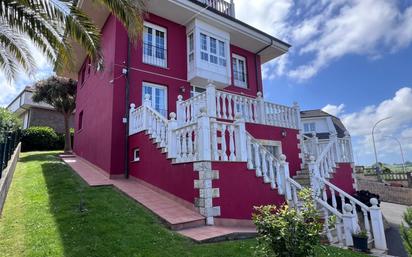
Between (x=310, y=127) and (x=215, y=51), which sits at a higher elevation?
(x=215, y=51)

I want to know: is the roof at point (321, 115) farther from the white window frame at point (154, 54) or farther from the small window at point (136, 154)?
the small window at point (136, 154)

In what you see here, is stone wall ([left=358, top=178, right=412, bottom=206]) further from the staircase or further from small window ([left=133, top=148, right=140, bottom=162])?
small window ([left=133, top=148, right=140, bottom=162])

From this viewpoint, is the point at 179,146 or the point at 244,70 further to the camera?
the point at 244,70

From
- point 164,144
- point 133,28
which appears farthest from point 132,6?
point 164,144

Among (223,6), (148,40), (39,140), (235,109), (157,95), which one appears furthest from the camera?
(39,140)

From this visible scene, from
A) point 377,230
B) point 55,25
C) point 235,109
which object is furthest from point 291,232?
point 55,25

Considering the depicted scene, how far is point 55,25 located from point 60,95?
15115mm

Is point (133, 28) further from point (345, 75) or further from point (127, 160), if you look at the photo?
point (345, 75)

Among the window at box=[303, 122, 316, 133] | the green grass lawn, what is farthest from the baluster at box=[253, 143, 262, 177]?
the window at box=[303, 122, 316, 133]

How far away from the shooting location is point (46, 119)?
2689 centimetres

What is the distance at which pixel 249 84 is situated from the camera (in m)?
16.4

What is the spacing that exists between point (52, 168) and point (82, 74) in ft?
29.5

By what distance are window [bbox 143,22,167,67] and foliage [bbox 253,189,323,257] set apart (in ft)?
34.1

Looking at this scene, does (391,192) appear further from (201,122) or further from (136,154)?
(201,122)
